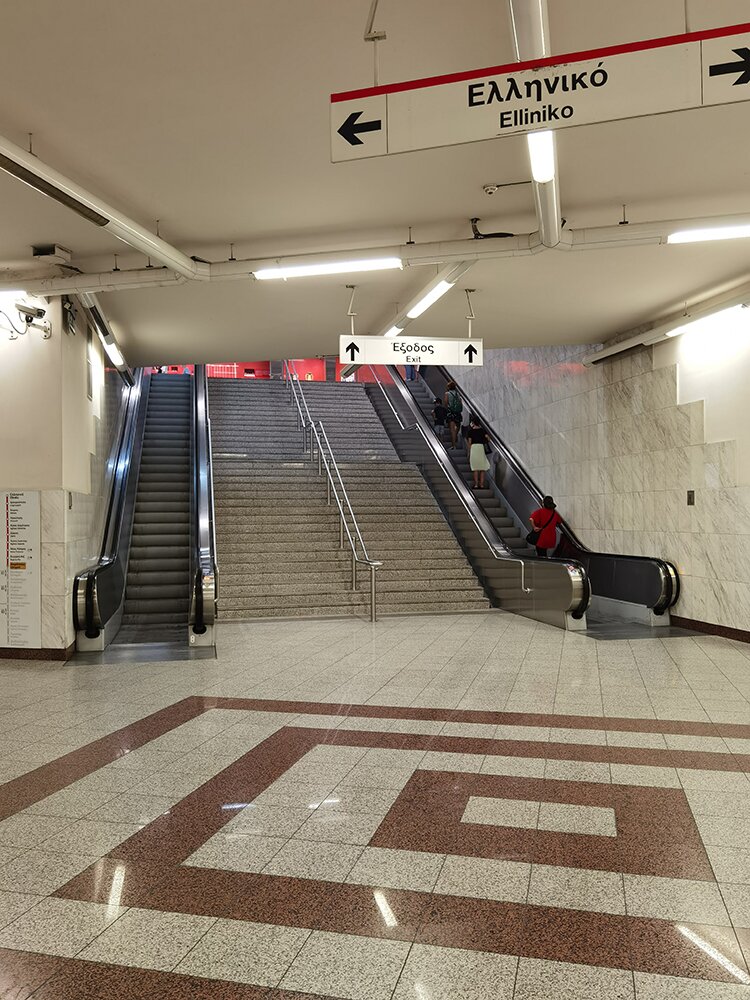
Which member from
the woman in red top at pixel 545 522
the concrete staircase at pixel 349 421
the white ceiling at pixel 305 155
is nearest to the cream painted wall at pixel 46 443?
the white ceiling at pixel 305 155

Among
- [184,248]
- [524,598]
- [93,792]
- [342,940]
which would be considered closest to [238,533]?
[524,598]

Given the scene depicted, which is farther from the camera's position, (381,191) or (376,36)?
(381,191)

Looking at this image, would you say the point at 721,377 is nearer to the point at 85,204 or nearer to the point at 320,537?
the point at 320,537

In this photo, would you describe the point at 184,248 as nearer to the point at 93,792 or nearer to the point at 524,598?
the point at 93,792

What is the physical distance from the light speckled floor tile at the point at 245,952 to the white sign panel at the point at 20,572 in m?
5.92

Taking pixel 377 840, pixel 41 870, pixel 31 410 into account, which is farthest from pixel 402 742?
pixel 31 410

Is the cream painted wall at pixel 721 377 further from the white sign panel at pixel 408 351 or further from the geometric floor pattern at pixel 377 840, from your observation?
the geometric floor pattern at pixel 377 840

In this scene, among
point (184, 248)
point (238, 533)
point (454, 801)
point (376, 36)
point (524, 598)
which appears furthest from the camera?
point (238, 533)

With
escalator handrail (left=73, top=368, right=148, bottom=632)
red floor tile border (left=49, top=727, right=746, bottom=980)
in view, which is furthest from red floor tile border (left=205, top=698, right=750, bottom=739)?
escalator handrail (left=73, top=368, right=148, bottom=632)

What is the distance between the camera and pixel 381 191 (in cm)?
576

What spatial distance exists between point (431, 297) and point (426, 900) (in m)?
6.19

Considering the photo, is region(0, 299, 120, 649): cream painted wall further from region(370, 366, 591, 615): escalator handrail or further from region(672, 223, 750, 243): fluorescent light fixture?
region(672, 223, 750, 243): fluorescent light fixture

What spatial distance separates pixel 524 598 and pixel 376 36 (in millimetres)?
8052

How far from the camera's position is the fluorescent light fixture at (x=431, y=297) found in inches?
297
